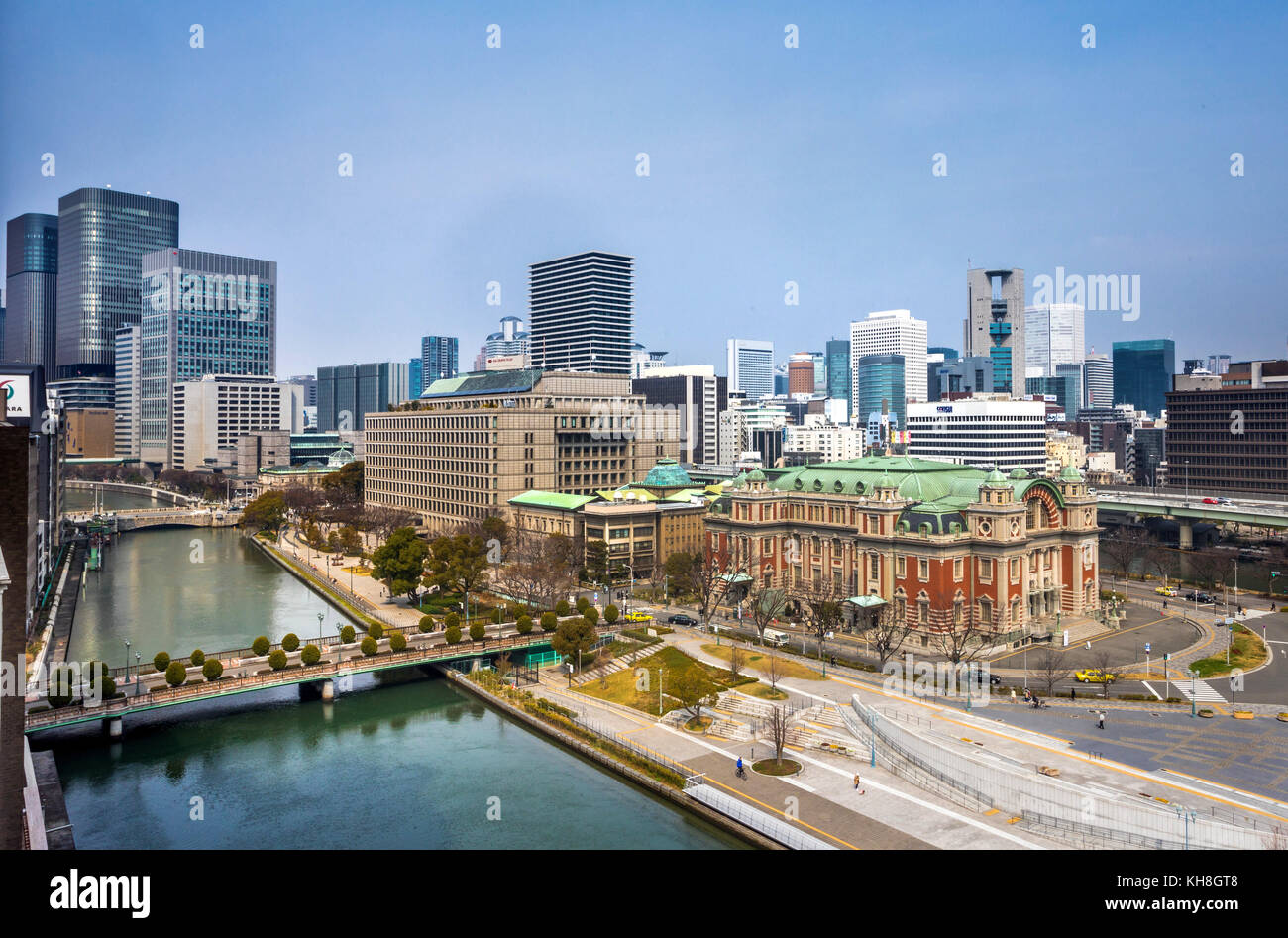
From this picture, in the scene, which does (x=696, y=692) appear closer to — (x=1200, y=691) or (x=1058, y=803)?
(x=1058, y=803)

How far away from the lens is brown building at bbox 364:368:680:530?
97000 mm

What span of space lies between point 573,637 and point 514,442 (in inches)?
1803

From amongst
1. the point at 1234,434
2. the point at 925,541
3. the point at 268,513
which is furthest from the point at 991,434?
the point at 268,513

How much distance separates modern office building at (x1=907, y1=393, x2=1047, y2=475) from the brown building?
1927 inches

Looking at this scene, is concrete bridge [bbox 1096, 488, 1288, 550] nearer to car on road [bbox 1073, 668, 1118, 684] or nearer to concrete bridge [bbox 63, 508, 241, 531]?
car on road [bbox 1073, 668, 1118, 684]

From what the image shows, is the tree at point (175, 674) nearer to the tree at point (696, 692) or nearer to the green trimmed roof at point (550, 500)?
the tree at point (696, 692)

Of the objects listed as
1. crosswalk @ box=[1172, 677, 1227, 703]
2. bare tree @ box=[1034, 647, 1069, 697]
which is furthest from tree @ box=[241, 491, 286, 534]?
crosswalk @ box=[1172, 677, 1227, 703]

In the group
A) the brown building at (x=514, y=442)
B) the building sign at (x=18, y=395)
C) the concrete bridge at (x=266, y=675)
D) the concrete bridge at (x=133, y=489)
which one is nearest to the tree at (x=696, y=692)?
the concrete bridge at (x=266, y=675)

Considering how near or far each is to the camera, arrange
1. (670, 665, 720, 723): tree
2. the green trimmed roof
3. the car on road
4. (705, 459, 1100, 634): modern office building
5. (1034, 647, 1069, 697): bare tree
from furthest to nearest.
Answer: the green trimmed roof, (705, 459, 1100, 634): modern office building, the car on road, (1034, 647, 1069, 697): bare tree, (670, 665, 720, 723): tree

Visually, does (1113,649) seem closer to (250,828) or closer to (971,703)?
(971,703)

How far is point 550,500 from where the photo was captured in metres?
89.1

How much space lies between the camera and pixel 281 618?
71.2m
